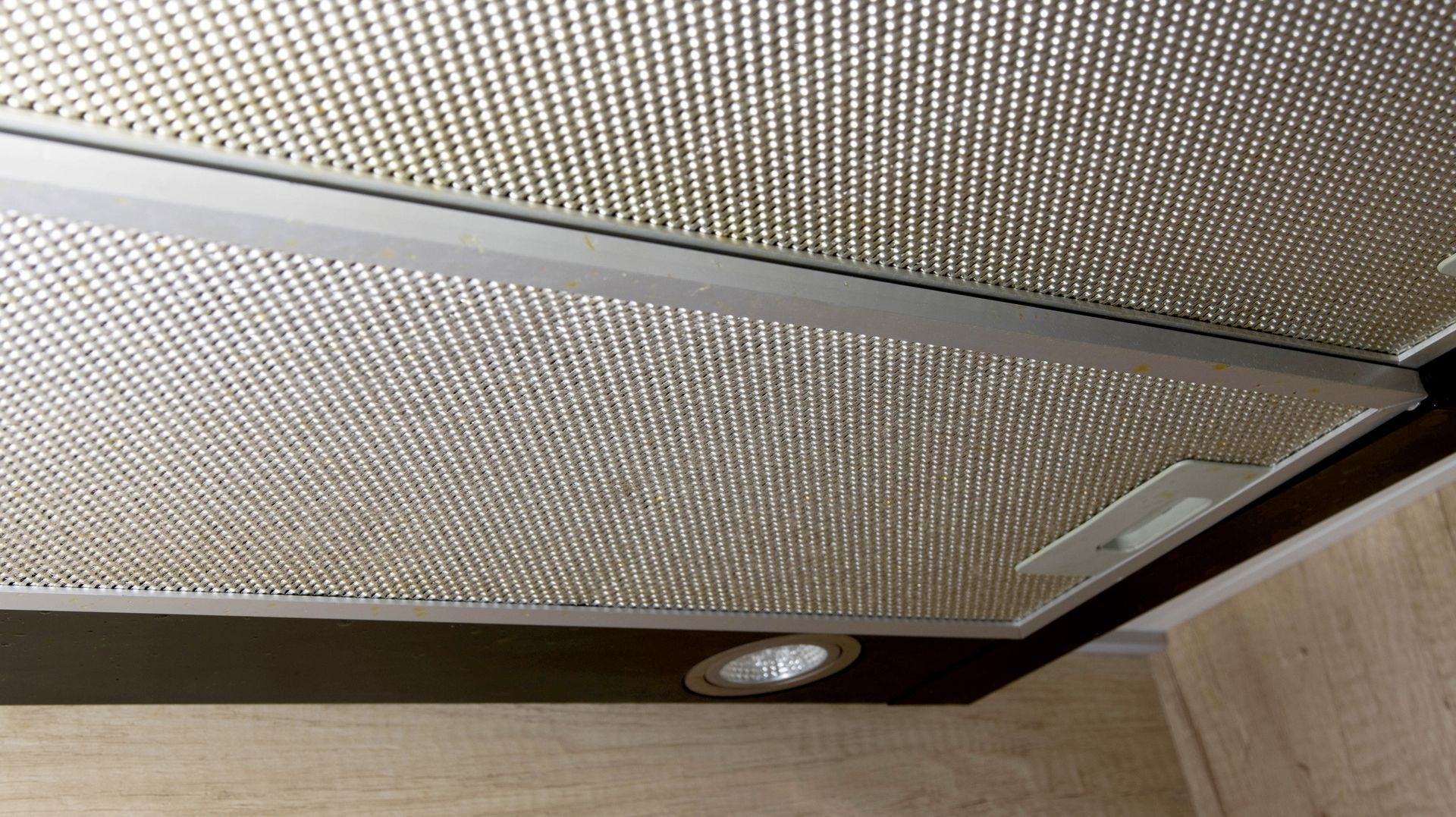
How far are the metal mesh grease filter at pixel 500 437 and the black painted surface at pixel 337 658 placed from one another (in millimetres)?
64

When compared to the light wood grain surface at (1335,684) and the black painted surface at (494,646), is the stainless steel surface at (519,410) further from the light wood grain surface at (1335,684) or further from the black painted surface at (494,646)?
the light wood grain surface at (1335,684)

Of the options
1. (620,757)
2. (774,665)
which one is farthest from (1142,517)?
(620,757)

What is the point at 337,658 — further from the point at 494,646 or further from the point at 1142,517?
the point at 1142,517

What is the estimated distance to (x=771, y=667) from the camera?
1.26 m

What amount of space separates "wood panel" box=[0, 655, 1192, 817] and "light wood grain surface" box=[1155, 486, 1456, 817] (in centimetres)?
8

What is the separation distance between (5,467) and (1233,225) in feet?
2.30

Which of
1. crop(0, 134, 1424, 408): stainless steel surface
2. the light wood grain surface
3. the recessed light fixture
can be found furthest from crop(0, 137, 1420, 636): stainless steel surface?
the light wood grain surface

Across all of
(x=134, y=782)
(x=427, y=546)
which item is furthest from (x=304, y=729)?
(x=427, y=546)

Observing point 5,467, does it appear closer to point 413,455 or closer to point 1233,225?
point 413,455

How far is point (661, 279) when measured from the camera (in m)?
0.56

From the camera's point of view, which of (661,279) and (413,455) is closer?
(661,279)

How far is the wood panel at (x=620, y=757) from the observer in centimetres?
101

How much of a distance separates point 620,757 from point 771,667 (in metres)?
0.19

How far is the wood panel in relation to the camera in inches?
39.7
